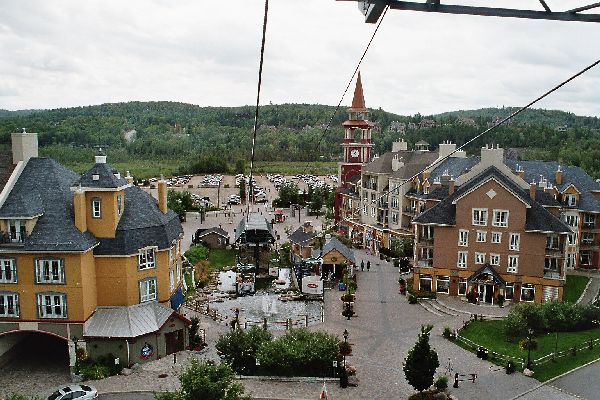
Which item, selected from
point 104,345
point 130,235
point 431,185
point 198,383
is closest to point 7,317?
point 104,345

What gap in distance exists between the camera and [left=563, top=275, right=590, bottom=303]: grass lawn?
3697cm

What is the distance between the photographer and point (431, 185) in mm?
47750

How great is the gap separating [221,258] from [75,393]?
94.5ft

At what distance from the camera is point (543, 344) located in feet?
91.0

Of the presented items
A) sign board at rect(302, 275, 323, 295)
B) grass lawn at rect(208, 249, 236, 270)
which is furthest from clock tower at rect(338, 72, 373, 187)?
sign board at rect(302, 275, 323, 295)

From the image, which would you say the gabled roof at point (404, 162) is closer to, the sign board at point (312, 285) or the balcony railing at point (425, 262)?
the balcony railing at point (425, 262)

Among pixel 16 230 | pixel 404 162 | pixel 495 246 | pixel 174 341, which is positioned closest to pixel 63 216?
pixel 16 230

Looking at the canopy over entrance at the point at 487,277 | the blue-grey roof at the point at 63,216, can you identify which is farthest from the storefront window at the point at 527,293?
the blue-grey roof at the point at 63,216

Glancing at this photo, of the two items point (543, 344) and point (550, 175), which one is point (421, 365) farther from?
point (550, 175)

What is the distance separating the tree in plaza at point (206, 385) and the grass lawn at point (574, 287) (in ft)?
89.8

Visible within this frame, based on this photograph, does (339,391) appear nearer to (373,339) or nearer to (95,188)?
(373,339)

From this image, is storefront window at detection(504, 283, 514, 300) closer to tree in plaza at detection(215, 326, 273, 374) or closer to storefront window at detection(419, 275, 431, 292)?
storefront window at detection(419, 275, 431, 292)

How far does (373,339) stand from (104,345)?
14033 mm

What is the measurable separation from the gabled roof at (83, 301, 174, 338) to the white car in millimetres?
3197
